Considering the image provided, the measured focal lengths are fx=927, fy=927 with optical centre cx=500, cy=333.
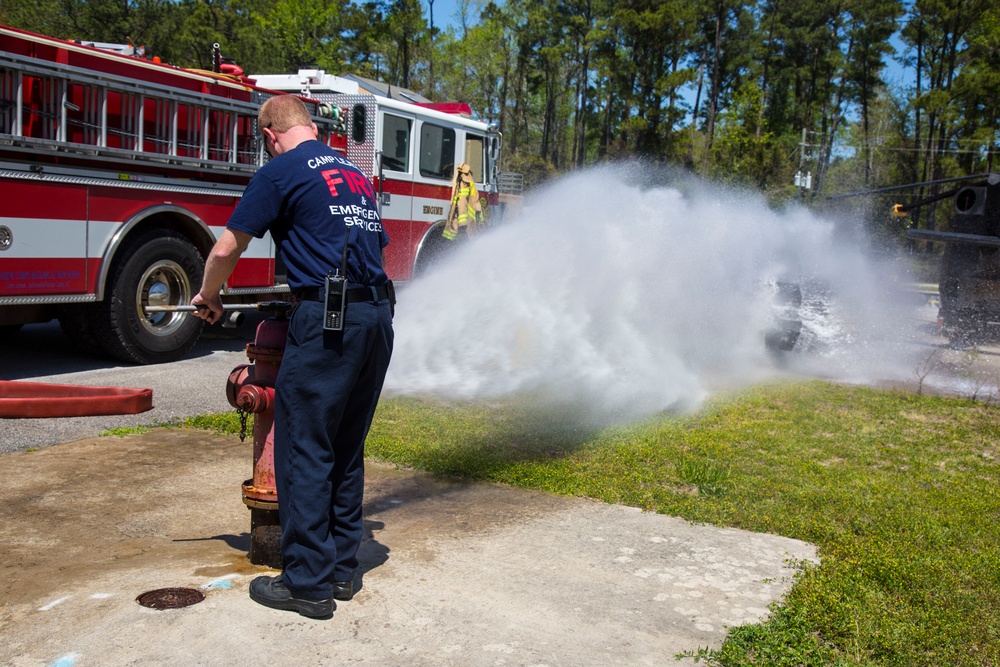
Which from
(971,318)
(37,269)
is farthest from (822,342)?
(37,269)

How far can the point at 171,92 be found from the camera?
8.41m

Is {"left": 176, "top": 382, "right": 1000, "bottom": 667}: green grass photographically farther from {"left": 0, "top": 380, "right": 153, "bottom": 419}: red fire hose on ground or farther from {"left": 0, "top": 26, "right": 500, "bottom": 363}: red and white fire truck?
{"left": 0, "top": 26, "right": 500, "bottom": 363}: red and white fire truck

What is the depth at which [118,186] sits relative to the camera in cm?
809

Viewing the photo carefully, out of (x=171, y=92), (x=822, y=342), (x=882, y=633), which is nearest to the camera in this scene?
(x=882, y=633)

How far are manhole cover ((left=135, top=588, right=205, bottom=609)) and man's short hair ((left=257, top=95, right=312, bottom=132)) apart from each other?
1.78 m

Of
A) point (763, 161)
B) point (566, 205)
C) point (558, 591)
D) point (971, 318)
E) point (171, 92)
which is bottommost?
point (558, 591)

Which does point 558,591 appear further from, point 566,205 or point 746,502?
point 566,205

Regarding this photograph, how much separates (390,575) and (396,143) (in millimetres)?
8622

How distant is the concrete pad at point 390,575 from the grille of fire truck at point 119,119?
10.6 ft

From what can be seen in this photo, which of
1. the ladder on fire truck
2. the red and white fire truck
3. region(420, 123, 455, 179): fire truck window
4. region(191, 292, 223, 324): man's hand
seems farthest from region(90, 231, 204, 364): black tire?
region(191, 292, 223, 324): man's hand

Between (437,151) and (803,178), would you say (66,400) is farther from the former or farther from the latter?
(803,178)

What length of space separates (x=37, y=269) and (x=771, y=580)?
6.23 m

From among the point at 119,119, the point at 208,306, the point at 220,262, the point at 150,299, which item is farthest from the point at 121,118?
the point at 220,262

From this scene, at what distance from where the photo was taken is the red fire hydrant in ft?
12.0
